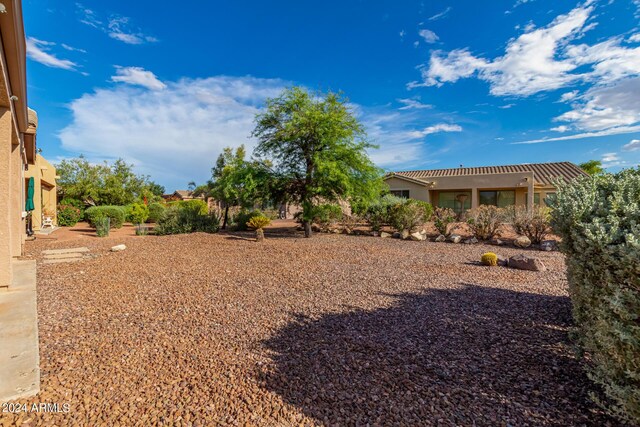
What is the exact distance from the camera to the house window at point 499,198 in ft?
74.9

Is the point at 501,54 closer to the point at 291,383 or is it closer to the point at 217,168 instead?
the point at 291,383

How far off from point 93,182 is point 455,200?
27.9 metres

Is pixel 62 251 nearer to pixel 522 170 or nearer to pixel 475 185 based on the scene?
pixel 475 185

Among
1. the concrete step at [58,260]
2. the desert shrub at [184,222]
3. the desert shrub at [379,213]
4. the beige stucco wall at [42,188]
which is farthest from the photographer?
the desert shrub at [379,213]

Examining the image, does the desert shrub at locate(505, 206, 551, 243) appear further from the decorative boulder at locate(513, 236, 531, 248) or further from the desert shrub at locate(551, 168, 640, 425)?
the desert shrub at locate(551, 168, 640, 425)

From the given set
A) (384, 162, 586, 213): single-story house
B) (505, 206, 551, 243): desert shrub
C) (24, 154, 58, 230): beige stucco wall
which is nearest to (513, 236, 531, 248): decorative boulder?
(505, 206, 551, 243): desert shrub

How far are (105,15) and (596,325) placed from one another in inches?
563

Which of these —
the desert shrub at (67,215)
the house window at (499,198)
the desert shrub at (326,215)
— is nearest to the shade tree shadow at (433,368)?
the desert shrub at (326,215)

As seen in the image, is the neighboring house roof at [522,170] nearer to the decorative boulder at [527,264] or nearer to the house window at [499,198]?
the house window at [499,198]

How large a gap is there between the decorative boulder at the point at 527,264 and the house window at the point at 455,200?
51.0 feet

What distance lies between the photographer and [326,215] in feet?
49.5

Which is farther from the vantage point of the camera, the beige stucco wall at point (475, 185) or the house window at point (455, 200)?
the house window at point (455, 200)

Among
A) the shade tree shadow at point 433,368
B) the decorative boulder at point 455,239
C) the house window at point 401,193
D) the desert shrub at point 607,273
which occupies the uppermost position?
the house window at point 401,193

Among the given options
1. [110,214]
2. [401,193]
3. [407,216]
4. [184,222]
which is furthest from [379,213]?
[110,214]
